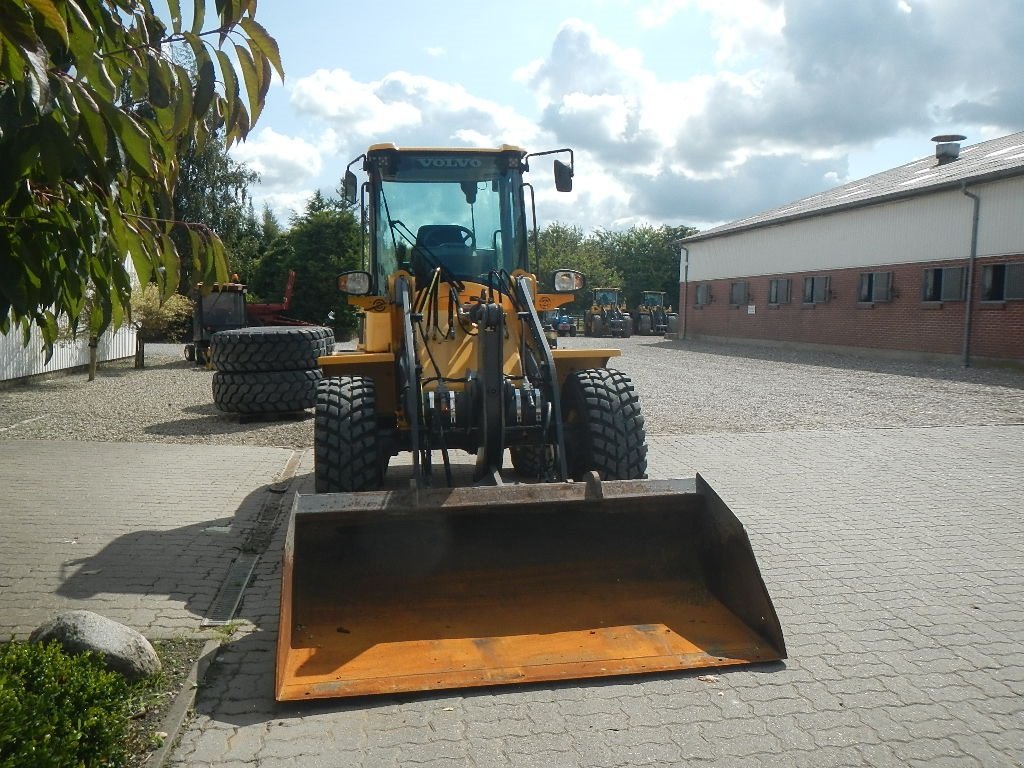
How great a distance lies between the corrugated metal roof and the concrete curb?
846 inches

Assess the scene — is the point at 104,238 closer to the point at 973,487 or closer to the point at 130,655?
the point at 130,655

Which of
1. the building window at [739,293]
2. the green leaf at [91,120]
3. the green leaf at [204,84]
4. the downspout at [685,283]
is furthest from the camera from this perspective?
the downspout at [685,283]

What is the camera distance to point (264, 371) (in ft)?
39.6

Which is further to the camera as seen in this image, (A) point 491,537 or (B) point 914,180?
(B) point 914,180

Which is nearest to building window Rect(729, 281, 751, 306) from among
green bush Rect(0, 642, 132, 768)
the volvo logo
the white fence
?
the white fence

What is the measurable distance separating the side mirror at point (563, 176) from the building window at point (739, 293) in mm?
28963

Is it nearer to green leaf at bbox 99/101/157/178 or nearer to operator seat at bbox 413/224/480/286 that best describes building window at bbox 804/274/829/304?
operator seat at bbox 413/224/480/286

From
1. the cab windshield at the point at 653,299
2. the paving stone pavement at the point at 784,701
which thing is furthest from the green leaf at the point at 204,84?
the cab windshield at the point at 653,299

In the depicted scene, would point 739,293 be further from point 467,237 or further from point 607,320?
point 467,237

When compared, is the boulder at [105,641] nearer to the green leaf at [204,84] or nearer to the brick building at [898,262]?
the green leaf at [204,84]

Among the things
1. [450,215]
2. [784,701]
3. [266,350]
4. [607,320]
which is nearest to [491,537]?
[784,701]

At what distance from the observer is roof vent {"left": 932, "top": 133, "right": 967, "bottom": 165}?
2863 cm

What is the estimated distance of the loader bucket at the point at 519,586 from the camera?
4141 mm

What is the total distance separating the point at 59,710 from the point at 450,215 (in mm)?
4814
